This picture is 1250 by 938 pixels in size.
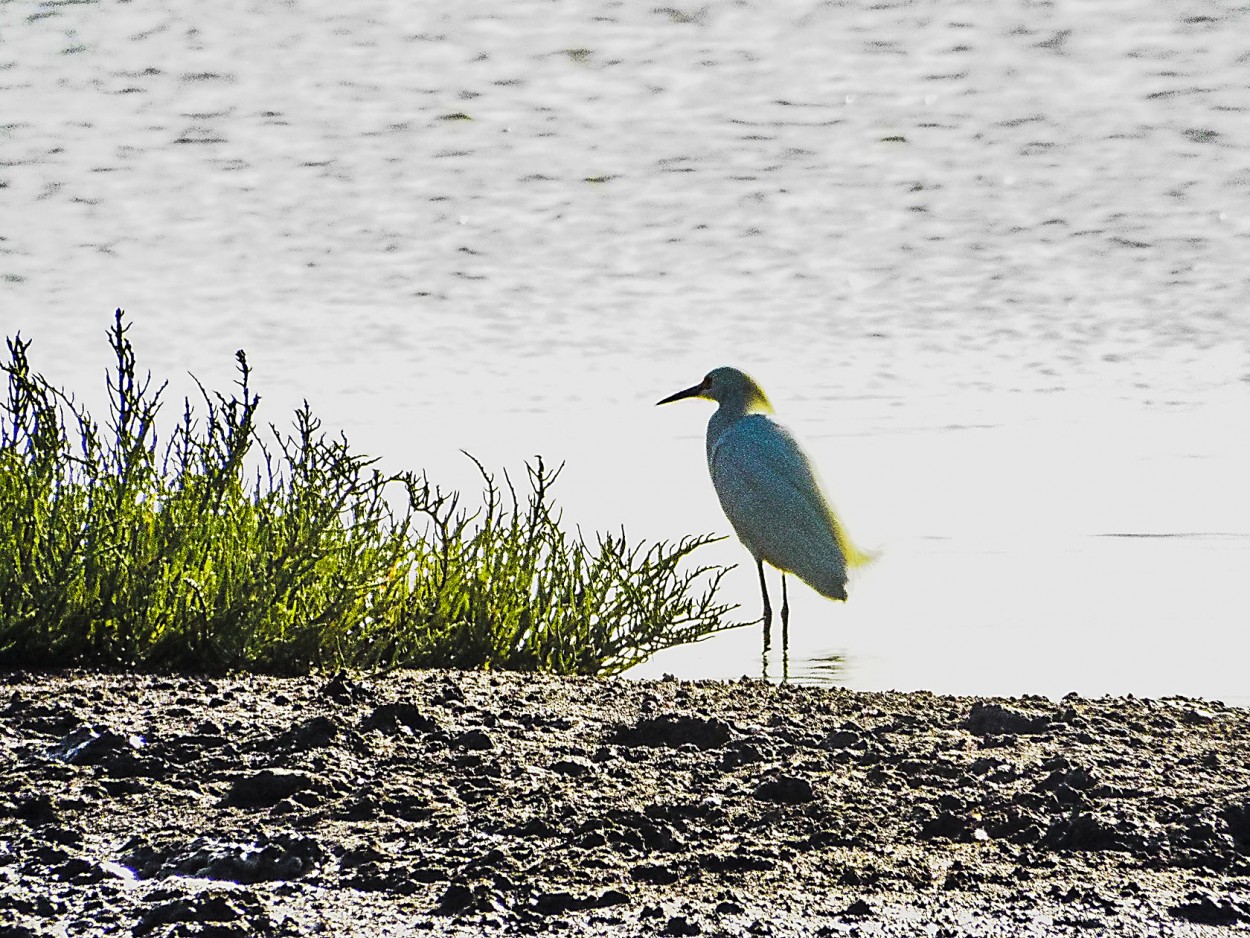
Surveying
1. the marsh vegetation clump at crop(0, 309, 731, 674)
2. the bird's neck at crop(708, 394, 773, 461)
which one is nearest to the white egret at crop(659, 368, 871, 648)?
the bird's neck at crop(708, 394, 773, 461)

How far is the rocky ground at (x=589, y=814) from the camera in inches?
126

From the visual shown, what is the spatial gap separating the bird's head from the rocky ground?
19.7ft

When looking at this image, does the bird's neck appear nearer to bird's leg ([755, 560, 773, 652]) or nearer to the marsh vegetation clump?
bird's leg ([755, 560, 773, 652])

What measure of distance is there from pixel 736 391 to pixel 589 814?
7.33 meters

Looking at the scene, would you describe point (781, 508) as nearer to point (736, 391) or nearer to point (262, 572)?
point (736, 391)

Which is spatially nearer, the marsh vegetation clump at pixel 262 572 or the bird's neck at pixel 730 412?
the marsh vegetation clump at pixel 262 572

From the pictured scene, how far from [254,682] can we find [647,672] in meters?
2.74

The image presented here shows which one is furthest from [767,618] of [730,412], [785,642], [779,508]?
[730,412]

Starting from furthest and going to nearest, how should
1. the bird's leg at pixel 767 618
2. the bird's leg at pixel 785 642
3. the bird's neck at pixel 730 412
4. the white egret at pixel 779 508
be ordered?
the bird's neck at pixel 730 412 → the white egret at pixel 779 508 → the bird's leg at pixel 767 618 → the bird's leg at pixel 785 642

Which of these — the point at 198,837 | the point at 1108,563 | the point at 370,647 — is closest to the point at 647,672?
the point at 370,647

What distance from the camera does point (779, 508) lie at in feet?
31.8

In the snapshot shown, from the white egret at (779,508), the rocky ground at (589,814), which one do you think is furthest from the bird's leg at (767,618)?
the rocky ground at (589,814)

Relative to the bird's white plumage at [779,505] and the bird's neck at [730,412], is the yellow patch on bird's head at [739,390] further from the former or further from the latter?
the bird's white plumage at [779,505]

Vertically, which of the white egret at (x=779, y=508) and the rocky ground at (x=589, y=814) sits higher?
the white egret at (x=779, y=508)
